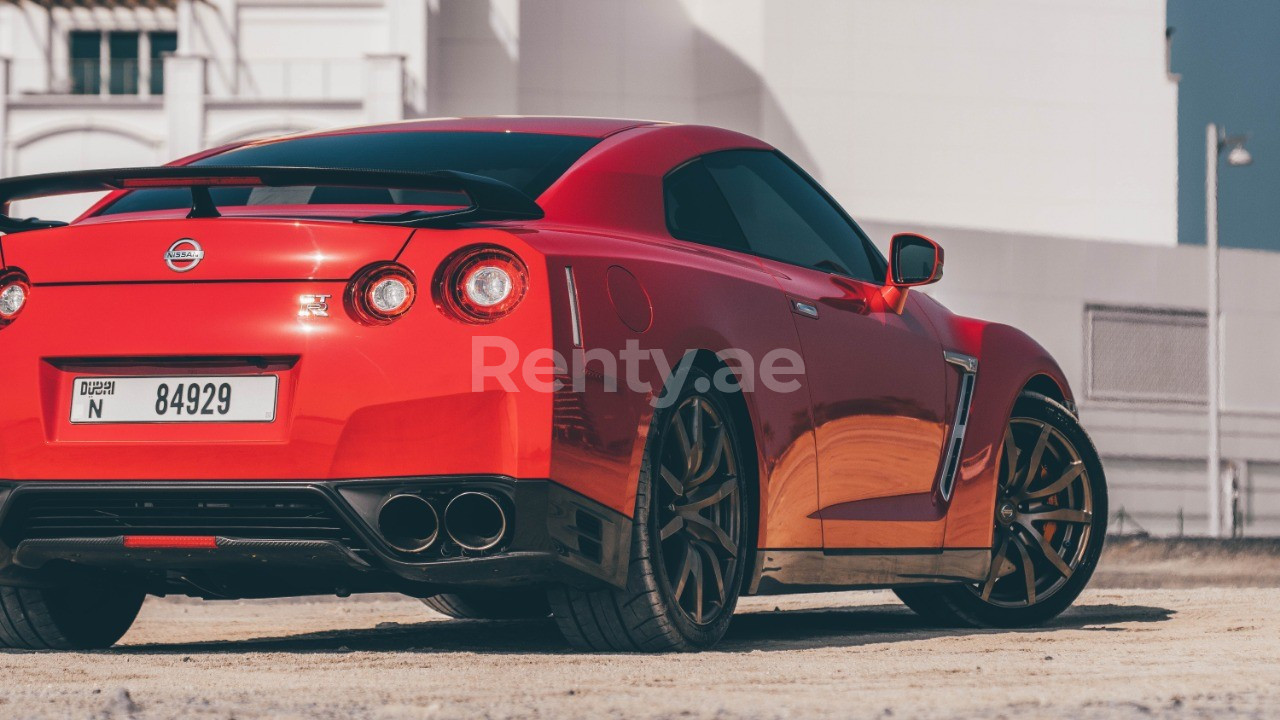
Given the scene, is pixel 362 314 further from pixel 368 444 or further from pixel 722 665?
pixel 722 665

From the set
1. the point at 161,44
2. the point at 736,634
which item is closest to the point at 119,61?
the point at 161,44

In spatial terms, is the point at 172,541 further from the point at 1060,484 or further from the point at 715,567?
the point at 1060,484

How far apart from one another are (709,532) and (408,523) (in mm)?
938

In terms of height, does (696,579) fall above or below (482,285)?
below

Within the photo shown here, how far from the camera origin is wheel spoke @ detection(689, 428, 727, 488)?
5281mm

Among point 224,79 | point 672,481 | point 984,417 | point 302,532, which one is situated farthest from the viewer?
point 224,79

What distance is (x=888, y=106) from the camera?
46500 millimetres

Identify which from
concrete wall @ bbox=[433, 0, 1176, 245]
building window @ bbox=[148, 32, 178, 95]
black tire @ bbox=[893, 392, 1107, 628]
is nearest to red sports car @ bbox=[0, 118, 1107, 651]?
black tire @ bbox=[893, 392, 1107, 628]

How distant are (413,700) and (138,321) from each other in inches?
50.2

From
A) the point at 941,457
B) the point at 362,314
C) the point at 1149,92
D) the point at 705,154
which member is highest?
the point at 1149,92


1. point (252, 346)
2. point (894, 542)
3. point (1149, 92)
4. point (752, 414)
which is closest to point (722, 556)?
point (752, 414)

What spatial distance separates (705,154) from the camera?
592 cm

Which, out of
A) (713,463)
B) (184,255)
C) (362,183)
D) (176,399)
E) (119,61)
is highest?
(119,61)

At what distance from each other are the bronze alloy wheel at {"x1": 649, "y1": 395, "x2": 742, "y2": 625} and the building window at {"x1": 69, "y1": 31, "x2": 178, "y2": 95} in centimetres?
3302
